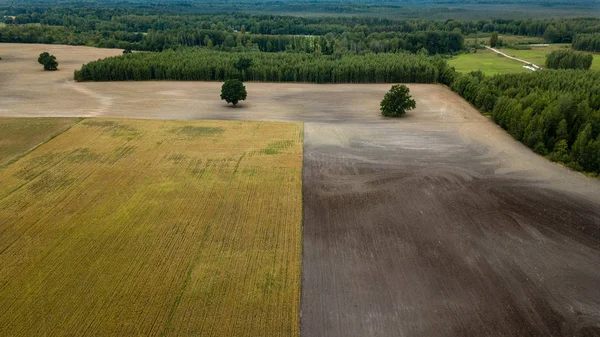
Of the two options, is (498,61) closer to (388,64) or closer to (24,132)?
(388,64)

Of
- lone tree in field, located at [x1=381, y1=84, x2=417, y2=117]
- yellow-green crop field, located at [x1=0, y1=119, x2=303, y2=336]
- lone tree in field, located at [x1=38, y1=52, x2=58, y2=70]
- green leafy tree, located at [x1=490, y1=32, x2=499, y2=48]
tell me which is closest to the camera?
yellow-green crop field, located at [x1=0, y1=119, x2=303, y2=336]

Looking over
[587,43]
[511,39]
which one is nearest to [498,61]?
[587,43]

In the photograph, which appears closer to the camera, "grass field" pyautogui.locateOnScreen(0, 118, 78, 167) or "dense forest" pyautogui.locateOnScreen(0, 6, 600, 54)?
"grass field" pyautogui.locateOnScreen(0, 118, 78, 167)

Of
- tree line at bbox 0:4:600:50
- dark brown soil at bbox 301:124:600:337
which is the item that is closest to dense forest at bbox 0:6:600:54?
tree line at bbox 0:4:600:50

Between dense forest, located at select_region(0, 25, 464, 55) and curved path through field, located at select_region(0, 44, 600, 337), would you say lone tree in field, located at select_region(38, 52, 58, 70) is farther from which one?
curved path through field, located at select_region(0, 44, 600, 337)

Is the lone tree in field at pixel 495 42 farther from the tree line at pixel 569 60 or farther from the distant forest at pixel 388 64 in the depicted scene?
the tree line at pixel 569 60

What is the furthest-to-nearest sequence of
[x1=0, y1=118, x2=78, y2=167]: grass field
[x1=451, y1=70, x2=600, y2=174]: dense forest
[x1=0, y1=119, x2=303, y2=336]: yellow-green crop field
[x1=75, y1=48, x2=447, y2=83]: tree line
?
1. [x1=75, y1=48, x2=447, y2=83]: tree line
2. [x1=0, y1=118, x2=78, y2=167]: grass field
3. [x1=451, y1=70, x2=600, y2=174]: dense forest
4. [x1=0, y1=119, x2=303, y2=336]: yellow-green crop field

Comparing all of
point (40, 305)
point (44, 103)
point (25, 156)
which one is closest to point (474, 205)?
point (40, 305)

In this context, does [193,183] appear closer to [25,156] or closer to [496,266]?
[25,156]
